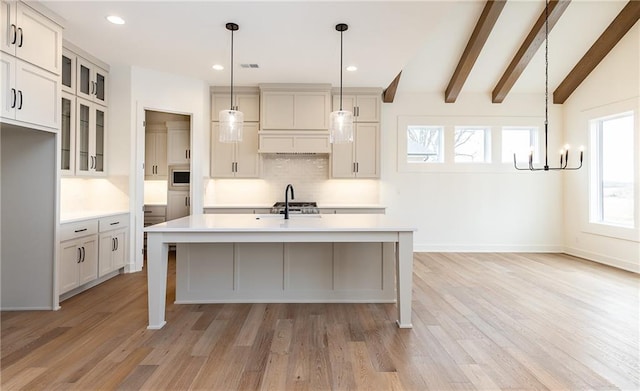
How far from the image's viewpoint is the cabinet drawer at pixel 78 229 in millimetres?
3334

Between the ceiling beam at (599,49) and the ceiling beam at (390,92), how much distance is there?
2895 millimetres

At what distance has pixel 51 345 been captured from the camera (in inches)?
97.1

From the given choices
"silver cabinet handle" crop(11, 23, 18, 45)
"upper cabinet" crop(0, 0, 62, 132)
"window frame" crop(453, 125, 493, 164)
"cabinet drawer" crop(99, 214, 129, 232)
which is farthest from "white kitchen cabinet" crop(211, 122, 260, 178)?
"window frame" crop(453, 125, 493, 164)

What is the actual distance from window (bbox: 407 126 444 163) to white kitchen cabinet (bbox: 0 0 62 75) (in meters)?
5.10

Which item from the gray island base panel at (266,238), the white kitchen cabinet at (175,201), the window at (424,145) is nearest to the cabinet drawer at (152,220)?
the white kitchen cabinet at (175,201)

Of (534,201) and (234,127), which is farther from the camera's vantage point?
(534,201)

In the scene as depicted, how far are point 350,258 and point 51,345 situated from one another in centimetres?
252

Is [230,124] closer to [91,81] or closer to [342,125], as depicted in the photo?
[342,125]

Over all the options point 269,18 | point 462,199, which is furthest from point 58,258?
point 462,199

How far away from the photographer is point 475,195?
6.06 metres

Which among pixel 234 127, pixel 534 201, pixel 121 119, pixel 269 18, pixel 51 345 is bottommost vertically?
pixel 51 345

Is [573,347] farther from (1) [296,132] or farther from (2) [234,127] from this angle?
(1) [296,132]

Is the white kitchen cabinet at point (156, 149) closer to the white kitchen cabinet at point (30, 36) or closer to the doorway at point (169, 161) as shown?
the doorway at point (169, 161)

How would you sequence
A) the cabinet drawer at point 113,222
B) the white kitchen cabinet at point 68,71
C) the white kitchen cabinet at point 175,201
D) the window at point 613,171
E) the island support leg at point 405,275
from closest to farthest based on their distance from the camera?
1. the island support leg at point 405,275
2. the white kitchen cabinet at point 68,71
3. the cabinet drawer at point 113,222
4. the window at point 613,171
5. the white kitchen cabinet at point 175,201
